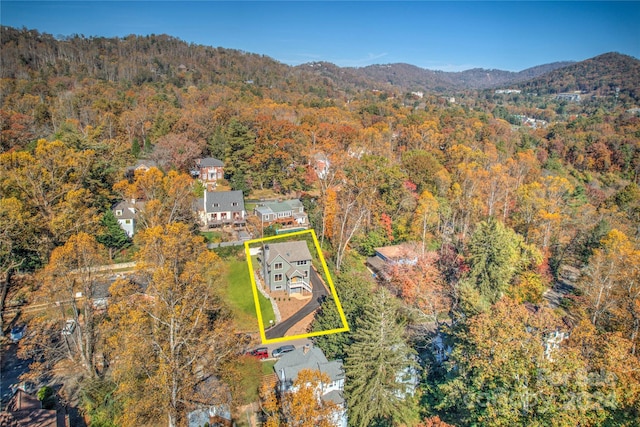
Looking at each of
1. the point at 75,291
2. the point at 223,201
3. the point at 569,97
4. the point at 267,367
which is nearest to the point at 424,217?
the point at 223,201

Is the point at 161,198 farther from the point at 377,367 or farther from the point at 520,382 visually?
the point at 520,382

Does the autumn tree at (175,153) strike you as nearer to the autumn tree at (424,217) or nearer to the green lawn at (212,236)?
the green lawn at (212,236)

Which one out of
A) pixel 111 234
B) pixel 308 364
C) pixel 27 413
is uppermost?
pixel 111 234

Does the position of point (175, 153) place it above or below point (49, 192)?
above

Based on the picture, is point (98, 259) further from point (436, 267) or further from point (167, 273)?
point (436, 267)

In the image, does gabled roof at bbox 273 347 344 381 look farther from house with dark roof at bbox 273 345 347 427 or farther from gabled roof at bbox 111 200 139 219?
gabled roof at bbox 111 200 139 219

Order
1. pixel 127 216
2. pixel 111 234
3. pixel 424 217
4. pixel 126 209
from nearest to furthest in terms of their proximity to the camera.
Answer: pixel 111 234 → pixel 127 216 → pixel 126 209 → pixel 424 217

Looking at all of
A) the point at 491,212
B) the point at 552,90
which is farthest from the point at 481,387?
the point at 552,90

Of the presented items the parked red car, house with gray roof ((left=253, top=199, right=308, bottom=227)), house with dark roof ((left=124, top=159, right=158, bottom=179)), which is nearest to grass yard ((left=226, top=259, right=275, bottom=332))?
the parked red car
